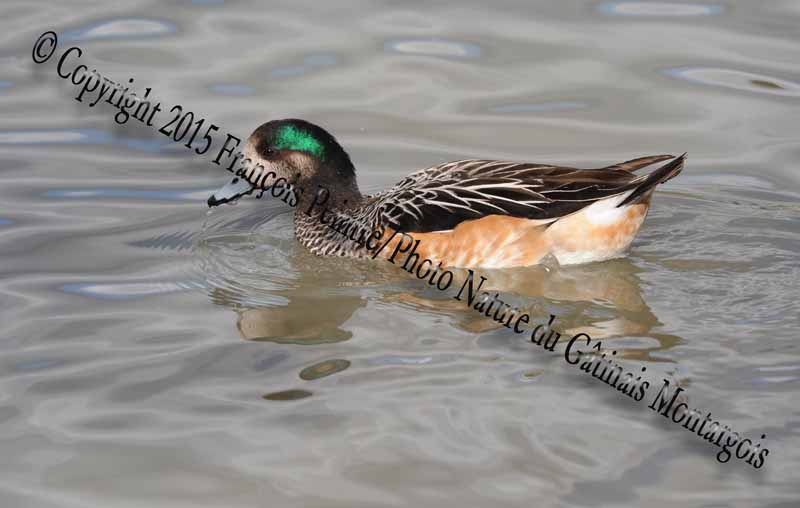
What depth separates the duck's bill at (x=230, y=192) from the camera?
8.84 meters

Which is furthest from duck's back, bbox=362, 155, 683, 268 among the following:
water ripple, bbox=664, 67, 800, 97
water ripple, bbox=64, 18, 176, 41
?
water ripple, bbox=64, 18, 176, 41

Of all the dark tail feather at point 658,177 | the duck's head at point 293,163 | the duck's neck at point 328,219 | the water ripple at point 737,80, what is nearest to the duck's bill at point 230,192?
the duck's head at point 293,163

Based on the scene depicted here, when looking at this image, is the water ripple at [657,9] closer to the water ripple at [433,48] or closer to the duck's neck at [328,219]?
the water ripple at [433,48]

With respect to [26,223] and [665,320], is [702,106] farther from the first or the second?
[26,223]

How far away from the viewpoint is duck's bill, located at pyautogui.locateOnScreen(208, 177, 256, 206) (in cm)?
884

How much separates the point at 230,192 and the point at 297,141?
0.66 m

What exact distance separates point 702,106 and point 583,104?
42.8 inches

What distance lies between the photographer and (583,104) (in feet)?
37.2

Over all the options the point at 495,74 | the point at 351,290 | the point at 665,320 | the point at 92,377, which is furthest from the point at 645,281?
the point at 495,74

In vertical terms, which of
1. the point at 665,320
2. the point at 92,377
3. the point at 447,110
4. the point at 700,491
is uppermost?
the point at 447,110

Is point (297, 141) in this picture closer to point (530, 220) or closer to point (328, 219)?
point (328, 219)

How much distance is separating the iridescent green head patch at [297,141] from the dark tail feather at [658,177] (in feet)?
8.03

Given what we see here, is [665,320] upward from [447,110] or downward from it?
downward

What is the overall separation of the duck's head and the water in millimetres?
407
